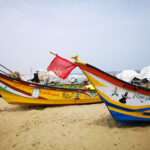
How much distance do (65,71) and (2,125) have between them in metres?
2.91

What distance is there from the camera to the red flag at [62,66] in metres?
4.04

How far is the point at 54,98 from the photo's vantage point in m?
6.30

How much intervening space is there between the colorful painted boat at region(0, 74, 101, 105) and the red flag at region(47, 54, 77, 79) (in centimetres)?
194

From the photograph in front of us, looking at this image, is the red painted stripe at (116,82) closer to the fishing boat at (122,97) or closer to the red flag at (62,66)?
the fishing boat at (122,97)

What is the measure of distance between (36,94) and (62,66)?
2.68m

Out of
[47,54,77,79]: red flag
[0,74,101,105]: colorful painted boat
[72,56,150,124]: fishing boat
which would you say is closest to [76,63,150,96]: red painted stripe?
[72,56,150,124]: fishing boat

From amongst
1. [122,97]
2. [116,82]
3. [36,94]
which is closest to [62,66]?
[116,82]

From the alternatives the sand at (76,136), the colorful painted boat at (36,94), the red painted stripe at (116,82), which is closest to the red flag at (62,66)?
the red painted stripe at (116,82)

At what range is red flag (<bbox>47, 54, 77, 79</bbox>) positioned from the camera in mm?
4035

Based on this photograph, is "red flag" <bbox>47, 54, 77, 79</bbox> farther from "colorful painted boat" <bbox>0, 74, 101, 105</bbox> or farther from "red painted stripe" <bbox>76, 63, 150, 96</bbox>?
"colorful painted boat" <bbox>0, 74, 101, 105</bbox>

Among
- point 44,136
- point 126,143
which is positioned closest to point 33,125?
point 44,136

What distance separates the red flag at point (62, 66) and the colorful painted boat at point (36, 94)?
6.37ft

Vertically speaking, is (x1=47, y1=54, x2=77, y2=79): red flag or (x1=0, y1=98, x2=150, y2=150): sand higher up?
(x1=47, y1=54, x2=77, y2=79): red flag

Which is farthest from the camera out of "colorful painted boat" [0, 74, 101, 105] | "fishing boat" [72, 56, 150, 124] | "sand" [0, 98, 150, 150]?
"colorful painted boat" [0, 74, 101, 105]
